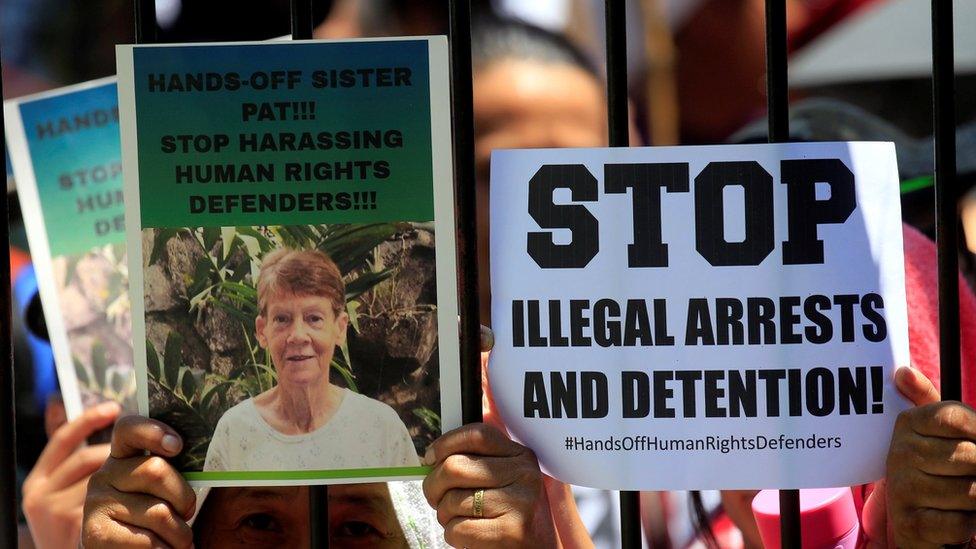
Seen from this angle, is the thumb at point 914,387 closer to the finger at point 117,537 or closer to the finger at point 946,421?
the finger at point 946,421

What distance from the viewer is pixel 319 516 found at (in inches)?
46.9

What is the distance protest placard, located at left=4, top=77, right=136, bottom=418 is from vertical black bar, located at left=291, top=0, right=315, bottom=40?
1358 mm

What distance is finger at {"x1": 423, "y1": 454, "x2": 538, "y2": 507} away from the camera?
1104 millimetres

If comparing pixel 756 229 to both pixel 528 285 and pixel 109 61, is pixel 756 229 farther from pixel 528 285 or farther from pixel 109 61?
pixel 109 61

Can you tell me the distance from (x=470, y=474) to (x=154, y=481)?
38 cm

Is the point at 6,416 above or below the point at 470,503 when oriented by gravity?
above

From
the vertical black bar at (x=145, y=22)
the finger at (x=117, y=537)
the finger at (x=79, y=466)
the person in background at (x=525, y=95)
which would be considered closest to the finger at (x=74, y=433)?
the finger at (x=79, y=466)

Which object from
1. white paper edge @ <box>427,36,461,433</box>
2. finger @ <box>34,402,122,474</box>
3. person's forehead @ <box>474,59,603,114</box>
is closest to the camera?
white paper edge @ <box>427,36,461,433</box>

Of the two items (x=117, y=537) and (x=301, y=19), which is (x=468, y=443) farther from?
(x=301, y=19)

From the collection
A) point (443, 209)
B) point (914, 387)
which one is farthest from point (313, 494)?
point (914, 387)

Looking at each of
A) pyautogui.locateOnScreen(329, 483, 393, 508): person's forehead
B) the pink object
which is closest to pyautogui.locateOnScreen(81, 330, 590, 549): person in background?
pyautogui.locateOnScreen(329, 483, 393, 508): person's forehead

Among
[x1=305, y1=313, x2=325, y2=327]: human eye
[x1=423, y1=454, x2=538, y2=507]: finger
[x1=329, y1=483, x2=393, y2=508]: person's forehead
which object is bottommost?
[x1=329, y1=483, x2=393, y2=508]: person's forehead

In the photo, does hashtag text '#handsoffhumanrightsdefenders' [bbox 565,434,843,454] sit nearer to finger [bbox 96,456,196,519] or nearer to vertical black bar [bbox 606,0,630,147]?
vertical black bar [bbox 606,0,630,147]

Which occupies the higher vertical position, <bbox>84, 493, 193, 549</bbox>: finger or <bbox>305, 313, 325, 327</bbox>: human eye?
<bbox>305, 313, 325, 327</bbox>: human eye
